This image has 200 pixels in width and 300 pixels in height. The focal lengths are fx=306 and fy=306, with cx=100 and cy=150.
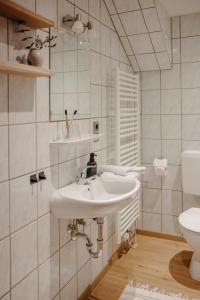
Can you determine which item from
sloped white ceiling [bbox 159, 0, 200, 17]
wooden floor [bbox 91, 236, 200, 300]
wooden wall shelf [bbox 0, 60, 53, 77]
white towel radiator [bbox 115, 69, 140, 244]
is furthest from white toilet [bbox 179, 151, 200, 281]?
wooden wall shelf [bbox 0, 60, 53, 77]

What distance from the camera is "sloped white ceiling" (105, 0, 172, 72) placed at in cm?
243

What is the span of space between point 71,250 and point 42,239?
380mm

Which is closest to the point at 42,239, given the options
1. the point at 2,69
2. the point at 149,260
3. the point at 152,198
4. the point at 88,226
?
the point at 88,226

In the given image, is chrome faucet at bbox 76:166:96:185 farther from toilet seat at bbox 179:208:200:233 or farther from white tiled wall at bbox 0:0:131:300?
toilet seat at bbox 179:208:200:233

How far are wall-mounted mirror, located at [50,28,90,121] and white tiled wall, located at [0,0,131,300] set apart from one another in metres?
0.06

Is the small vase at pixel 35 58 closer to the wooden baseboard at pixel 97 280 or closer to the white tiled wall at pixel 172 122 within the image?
the wooden baseboard at pixel 97 280

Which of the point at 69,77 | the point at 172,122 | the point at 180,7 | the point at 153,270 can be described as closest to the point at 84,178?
the point at 69,77

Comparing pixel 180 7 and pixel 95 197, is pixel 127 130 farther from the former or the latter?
pixel 180 7

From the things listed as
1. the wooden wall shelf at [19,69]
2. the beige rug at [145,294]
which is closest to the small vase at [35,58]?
the wooden wall shelf at [19,69]

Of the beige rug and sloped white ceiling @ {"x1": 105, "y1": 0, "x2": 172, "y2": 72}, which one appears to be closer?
the beige rug

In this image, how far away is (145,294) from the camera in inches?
89.3

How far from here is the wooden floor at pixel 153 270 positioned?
2.33 meters

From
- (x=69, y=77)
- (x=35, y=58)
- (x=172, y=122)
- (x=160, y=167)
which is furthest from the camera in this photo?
(x=172, y=122)

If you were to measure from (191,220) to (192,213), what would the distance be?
0.46 feet
